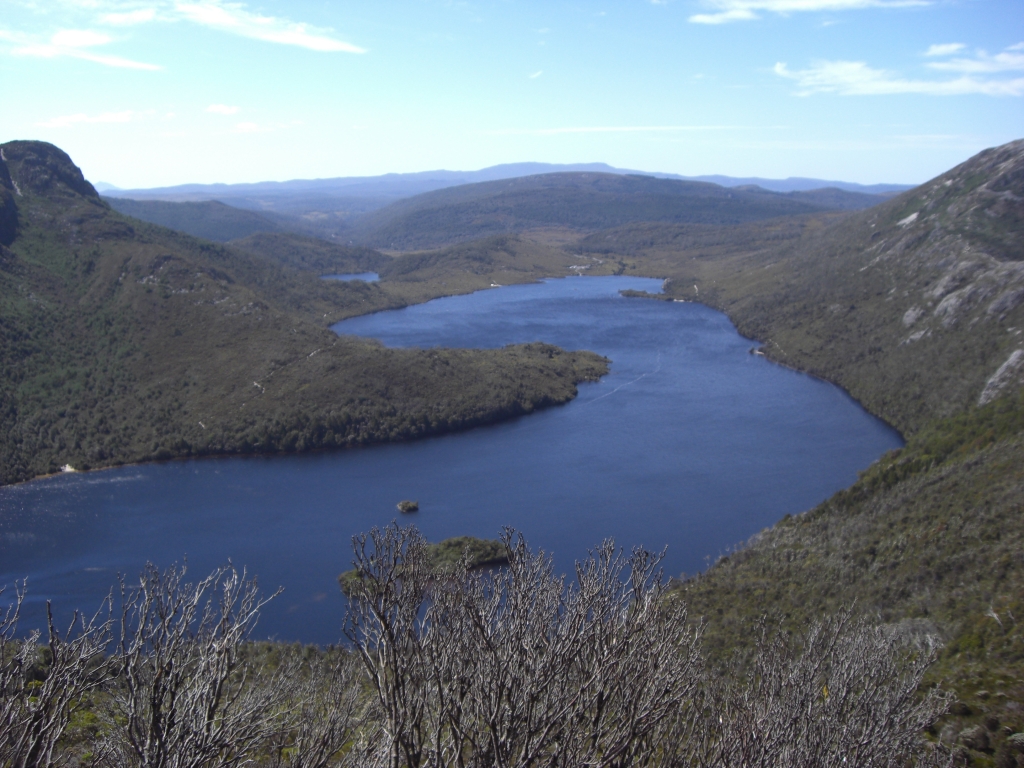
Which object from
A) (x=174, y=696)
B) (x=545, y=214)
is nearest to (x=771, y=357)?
(x=174, y=696)

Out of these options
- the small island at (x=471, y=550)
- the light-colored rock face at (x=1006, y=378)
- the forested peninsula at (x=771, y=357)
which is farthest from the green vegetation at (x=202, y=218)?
the light-colored rock face at (x=1006, y=378)

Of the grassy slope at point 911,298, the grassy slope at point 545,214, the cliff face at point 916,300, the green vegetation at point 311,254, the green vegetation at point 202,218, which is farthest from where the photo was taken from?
the grassy slope at point 545,214

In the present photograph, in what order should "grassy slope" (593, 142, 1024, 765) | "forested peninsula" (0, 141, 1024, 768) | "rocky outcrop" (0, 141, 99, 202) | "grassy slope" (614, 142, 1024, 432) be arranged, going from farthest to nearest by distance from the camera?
"rocky outcrop" (0, 141, 99, 202), "grassy slope" (614, 142, 1024, 432), "grassy slope" (593, 142, 1024, 765), "forested peninsula" (0, 141, 1024, 768)

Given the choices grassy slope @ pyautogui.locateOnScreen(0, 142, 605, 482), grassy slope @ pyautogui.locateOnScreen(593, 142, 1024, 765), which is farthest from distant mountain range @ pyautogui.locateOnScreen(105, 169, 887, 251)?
grassy slope @ pyautogui.locateOnScreen(0, 142, 605, 482)

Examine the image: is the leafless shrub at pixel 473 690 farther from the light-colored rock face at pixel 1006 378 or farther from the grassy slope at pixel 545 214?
the grassy slope at pixel 545 214

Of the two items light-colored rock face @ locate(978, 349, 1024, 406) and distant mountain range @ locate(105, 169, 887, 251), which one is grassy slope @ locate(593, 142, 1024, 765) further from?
distant mountain range @ locate(105, 169, 887, 251)

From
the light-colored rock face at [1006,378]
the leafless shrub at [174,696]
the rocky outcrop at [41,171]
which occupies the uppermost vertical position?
the rocky outcrop at [41,171]

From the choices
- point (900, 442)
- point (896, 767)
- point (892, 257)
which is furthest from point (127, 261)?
point (892, 257)

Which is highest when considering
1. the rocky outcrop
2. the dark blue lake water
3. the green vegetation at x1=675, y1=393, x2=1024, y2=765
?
the rocky outcrop
